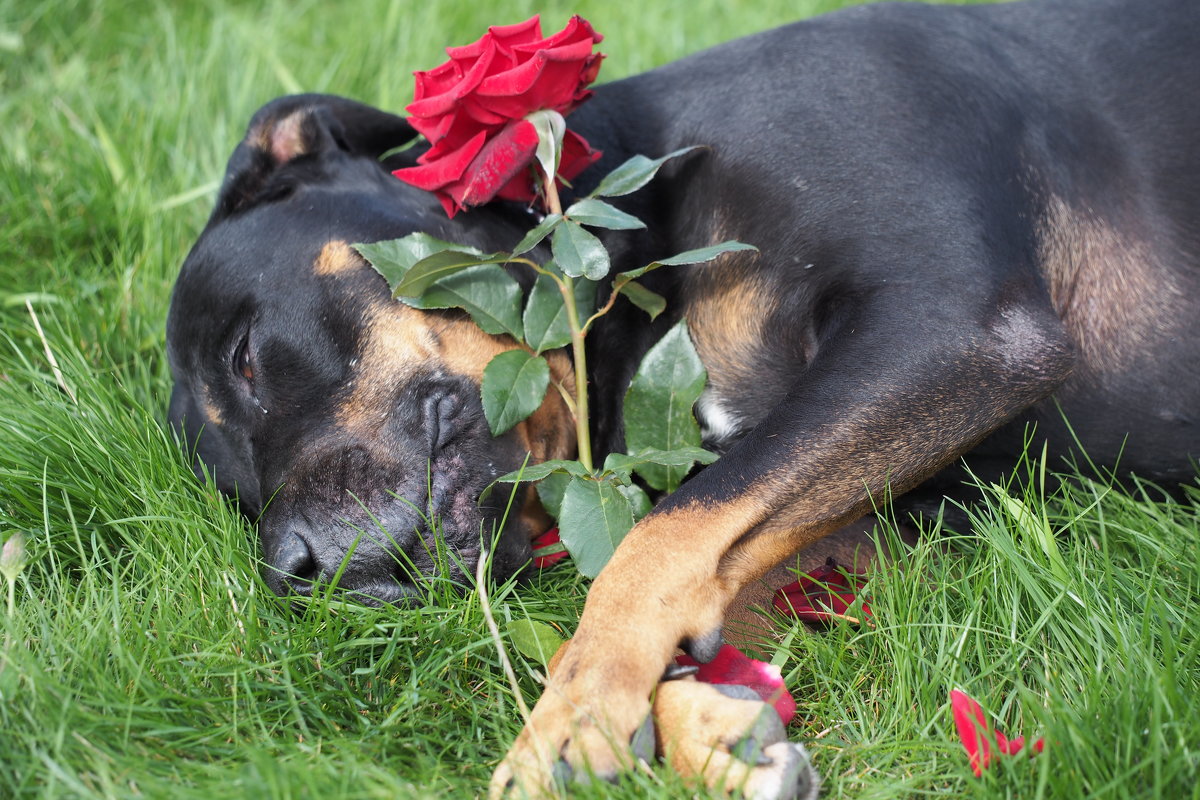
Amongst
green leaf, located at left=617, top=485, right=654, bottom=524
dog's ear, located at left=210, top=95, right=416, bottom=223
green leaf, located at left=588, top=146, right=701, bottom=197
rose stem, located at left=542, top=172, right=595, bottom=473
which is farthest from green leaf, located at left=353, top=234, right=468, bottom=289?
green leaf, located at left=617, top=485, right=654, bottom=524

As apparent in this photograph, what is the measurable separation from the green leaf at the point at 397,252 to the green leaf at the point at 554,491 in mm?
585

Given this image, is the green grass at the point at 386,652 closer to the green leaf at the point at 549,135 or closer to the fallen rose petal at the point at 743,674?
the fallen rose petal at the point at 743,674

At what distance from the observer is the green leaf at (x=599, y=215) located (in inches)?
94.6

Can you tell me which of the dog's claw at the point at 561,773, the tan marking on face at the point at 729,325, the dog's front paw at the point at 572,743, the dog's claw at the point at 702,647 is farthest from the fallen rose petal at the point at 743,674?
the tan marking on face at the point at 729,325

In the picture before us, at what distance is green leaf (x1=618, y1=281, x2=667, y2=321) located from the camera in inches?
103

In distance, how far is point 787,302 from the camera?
2.58 meters

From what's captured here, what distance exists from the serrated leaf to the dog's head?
13cm

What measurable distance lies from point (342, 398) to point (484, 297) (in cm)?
43

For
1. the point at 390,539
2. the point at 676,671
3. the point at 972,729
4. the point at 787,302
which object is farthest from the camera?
the point at 787,302

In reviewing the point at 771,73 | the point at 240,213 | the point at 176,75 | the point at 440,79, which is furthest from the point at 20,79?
the point at 771,73

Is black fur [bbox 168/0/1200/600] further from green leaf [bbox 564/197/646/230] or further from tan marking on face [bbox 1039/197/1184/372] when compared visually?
green leaf [bbox 564/197/646/230]

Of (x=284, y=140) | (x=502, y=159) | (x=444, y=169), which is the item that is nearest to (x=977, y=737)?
(x=502, y=159)

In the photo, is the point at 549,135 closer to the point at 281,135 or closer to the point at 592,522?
the point at 592,522

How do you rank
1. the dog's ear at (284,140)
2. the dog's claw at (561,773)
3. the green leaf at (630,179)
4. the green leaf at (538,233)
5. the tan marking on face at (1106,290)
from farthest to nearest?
the dog's ear at (284,140), the tan marking on face at (1106,290), the green leaf at (630,179), the green leaf at (538,233), the dog's claw at (561,773)
